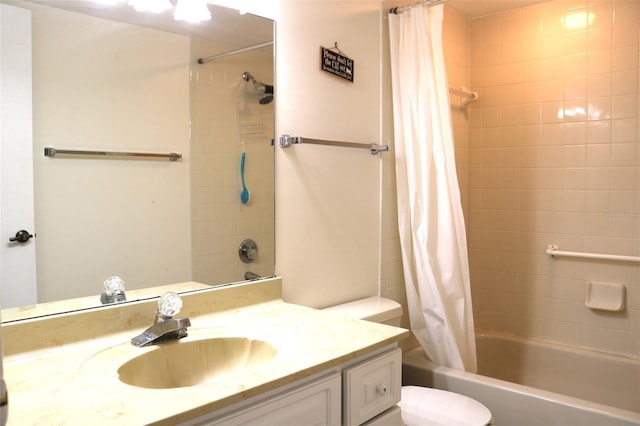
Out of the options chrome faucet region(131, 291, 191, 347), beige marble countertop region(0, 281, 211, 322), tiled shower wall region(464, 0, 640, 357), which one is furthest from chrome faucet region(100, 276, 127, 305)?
tiled shower wall region(464, 0, 640, 357)

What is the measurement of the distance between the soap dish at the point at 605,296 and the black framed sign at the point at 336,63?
5.29 ft

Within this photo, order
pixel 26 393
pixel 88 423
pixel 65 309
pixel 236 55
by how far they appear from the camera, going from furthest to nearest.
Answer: pixel 236 55
pixel 65 309
pixel 26 393
pixel 88 423

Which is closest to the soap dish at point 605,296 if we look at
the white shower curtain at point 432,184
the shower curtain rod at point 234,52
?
the white shower curtain at point 432,184

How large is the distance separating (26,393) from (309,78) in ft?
4.48

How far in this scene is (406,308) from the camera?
8.08ft

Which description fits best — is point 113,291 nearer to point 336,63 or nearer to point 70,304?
point 70,304

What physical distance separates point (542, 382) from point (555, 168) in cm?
112

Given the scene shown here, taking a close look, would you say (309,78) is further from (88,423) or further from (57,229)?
(88,423)

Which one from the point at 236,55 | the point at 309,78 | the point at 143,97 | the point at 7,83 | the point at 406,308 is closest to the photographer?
the point at 7,83

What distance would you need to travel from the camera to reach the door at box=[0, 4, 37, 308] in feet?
3.81

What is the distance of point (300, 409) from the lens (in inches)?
43.7

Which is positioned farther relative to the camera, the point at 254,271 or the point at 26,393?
the point at 254,271

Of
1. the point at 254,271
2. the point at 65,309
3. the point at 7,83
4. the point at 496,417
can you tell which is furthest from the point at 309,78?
the point at 496,417

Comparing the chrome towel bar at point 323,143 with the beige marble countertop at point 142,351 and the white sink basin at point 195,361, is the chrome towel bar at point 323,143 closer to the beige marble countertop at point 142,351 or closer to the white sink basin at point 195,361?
the beige marble countertop at point 142,351
